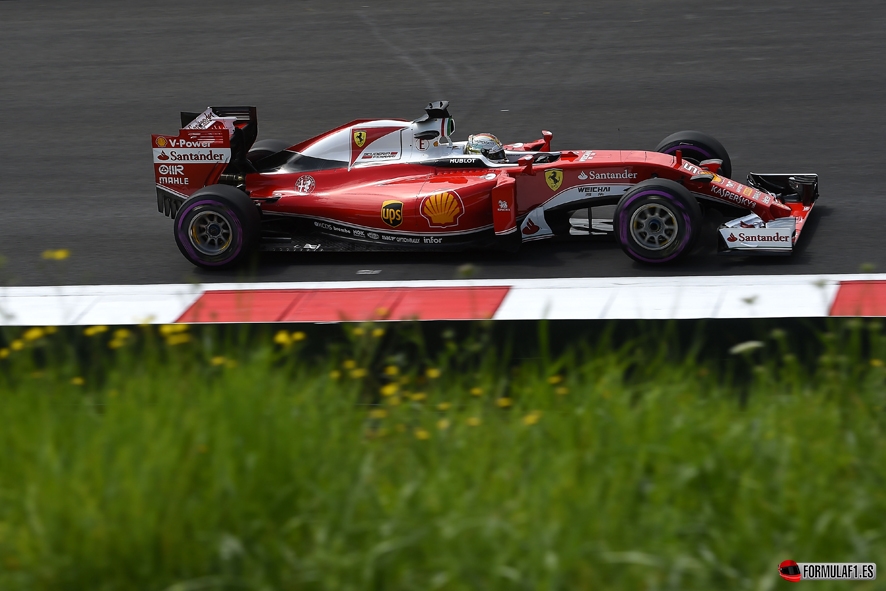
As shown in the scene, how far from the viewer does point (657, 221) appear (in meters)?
8.46

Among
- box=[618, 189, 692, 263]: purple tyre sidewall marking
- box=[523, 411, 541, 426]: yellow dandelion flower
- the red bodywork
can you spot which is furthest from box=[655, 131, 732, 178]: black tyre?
box=[523, 411, 541, 426]: yellow dandelion flower

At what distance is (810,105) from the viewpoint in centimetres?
1298

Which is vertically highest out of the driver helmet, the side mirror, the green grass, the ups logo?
the driver helmet

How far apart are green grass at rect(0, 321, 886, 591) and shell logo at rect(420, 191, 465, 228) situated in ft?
13.2

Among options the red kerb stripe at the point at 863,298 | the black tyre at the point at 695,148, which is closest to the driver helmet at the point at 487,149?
the black tyre at the point at 695,148

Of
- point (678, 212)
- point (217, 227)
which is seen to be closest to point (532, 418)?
point (678, 212)

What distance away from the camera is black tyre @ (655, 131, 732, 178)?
978 centimetres

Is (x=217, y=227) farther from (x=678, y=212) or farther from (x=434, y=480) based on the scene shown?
(x=434, y=480)

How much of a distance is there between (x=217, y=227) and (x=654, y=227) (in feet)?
11.2

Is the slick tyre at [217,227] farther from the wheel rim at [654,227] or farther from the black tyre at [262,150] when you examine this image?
the wheel rim at [654,227]

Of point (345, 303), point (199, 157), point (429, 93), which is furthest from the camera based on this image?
point (429, 93)

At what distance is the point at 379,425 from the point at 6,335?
2709 millimetres

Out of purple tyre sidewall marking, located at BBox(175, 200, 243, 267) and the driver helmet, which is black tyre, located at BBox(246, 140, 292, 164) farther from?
the driver helmet

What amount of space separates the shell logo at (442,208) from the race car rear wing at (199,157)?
5.63ft
